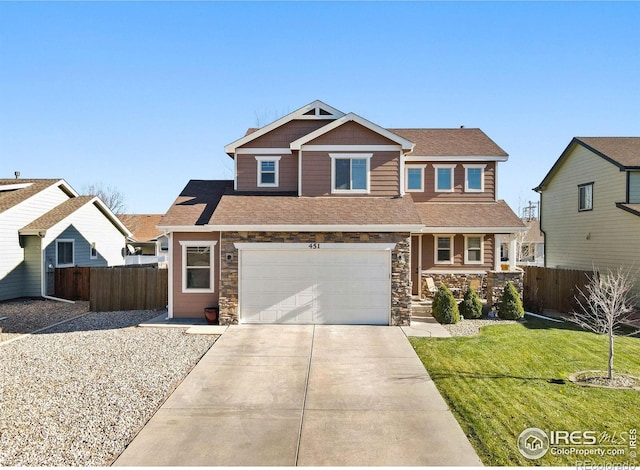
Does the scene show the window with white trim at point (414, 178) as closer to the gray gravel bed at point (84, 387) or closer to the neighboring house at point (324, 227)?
the neighboring house at point (324, 227)

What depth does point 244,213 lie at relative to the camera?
13305mm

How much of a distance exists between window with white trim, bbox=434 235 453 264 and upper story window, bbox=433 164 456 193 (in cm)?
237

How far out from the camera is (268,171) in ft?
50.3

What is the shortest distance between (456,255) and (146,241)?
24845 mm

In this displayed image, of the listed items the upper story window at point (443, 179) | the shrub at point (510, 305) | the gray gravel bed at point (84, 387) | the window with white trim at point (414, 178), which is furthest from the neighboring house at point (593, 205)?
the gray gravel bed at point (84, 387)

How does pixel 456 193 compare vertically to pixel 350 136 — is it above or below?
below

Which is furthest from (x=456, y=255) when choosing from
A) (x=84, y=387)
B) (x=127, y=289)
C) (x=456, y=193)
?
(x=84, y=387)

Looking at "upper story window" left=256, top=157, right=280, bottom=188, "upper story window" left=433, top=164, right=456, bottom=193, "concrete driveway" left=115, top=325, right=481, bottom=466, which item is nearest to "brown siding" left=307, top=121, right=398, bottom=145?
"upper story window" left=256, top=157, right=280, bottom=188

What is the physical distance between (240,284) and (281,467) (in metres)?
8.02

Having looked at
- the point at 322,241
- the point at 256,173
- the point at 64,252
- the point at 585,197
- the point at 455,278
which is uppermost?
the point at 256,173

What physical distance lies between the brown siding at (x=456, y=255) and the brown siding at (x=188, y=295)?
845 cm

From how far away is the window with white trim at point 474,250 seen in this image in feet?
55.5

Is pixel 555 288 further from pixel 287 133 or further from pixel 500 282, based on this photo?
pixel 287 133

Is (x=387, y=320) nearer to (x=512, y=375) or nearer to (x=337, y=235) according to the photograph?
(x=337, y=235)
